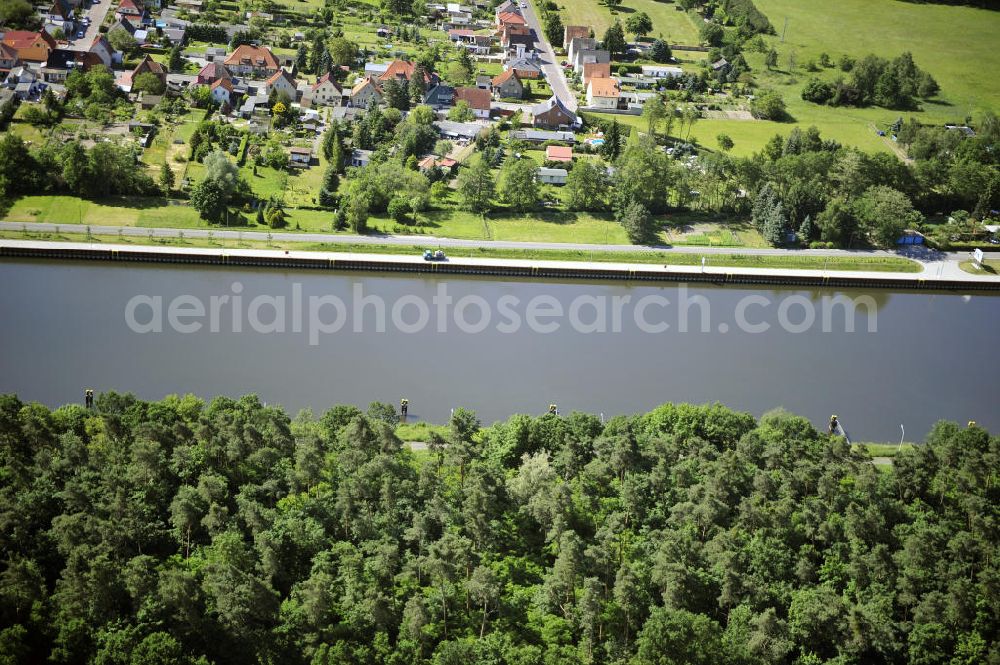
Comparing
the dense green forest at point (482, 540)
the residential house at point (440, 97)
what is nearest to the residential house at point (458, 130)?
the residential house at point (440, 97)

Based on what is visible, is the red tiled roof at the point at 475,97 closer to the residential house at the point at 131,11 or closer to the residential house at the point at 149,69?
the residential house at the point at 149,69

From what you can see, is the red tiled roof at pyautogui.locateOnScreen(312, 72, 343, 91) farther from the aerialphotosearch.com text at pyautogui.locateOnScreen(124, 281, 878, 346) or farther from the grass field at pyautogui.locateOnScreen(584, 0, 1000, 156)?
the aerialphotosearch.com text at pyautogui.locateOnScreen(124, 281, 878, 346)

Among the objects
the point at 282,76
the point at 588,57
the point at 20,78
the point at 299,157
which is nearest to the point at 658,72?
the point at 588,57

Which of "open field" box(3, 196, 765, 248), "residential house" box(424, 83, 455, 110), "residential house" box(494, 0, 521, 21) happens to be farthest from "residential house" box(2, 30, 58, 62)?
"residential house" box(494, 0, 521, 21)

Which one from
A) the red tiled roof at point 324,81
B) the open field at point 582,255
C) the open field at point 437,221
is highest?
the red tiled roof at point 324,81

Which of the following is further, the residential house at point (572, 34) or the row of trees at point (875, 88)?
the residential house at point (572, 34)

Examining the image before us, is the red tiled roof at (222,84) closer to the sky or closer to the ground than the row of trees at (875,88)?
closer to the ground

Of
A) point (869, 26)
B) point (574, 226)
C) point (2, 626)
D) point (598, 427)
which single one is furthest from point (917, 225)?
point (2, 626)

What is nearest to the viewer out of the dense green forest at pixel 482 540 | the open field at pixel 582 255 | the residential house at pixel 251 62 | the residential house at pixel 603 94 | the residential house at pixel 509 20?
the dense green forest at pixel 482 540
